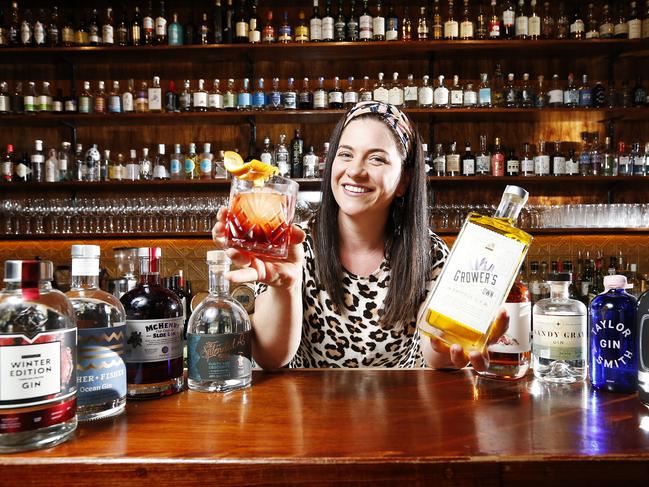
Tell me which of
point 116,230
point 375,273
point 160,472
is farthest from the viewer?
point 116,230

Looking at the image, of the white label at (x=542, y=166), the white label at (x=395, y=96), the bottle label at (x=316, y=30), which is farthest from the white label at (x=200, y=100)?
the white label at (x=542, y=166)

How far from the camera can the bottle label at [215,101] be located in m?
3.55

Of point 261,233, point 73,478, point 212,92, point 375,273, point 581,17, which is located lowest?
point 73,478

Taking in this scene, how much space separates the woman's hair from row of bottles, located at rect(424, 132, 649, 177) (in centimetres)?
197

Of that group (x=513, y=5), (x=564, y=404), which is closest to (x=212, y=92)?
(x=513, y=5)

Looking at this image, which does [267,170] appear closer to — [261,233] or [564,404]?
[261,233]

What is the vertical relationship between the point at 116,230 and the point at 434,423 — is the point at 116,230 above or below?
above

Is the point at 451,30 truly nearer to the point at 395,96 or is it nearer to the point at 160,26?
the point at 395,96

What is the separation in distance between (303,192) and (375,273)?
2.18 meters

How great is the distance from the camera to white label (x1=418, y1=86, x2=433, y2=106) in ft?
11.5

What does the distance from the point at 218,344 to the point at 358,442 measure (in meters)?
0.34

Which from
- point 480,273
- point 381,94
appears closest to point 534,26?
point 381,94

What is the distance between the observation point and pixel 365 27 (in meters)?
3.47

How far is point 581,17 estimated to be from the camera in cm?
371
